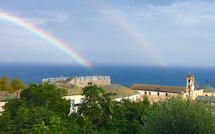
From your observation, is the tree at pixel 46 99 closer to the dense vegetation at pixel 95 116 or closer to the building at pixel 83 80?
the dense vegetation at pixel 95 116

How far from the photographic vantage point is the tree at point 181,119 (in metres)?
14.5

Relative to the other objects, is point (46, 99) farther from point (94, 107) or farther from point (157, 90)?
point (157, 90)

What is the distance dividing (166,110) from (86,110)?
5805mm

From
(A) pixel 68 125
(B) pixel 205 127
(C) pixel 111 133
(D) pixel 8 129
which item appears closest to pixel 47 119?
(A) pixel 68 125

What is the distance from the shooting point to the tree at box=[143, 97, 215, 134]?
14.5 meters

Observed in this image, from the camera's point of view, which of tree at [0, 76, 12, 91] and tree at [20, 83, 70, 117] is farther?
tree at [0, 76, 12, 91]

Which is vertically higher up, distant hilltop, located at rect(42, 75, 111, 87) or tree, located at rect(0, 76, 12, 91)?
distant hilltop, located at rect(42, 75, 111, 87)

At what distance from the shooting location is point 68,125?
14.1 m

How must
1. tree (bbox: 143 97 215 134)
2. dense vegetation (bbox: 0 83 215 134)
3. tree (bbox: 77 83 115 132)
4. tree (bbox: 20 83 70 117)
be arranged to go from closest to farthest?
dense vegetation (bbox: 0 83 215 134), tree (bbox: 143 97 215 134), tree (bbox: 77 83 115 132), tree (bbox: 20 83 70 117)

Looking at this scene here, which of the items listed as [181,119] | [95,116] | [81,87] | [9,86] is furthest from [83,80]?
[181,119]

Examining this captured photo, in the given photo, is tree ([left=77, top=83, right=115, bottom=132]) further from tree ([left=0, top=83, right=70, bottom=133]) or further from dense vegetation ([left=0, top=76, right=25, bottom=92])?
dense vegetation ([left=0, top=76, right=25, bottom=92])

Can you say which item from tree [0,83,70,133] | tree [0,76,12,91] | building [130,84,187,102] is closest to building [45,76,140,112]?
building [130,84,187,102]

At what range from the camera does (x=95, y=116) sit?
649 inches

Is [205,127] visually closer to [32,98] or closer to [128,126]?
[128,126]
